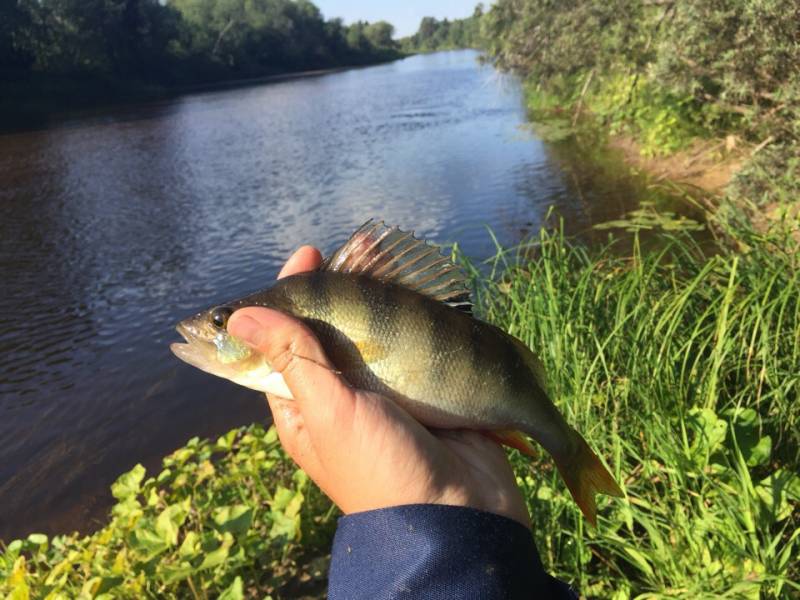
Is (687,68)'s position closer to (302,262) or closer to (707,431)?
(707,431)

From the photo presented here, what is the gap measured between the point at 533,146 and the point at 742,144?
383 inches

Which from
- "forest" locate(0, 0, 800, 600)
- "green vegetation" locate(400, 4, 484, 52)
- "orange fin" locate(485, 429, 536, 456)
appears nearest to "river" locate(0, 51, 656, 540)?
"forest" locate(0, 0, 800, 600)

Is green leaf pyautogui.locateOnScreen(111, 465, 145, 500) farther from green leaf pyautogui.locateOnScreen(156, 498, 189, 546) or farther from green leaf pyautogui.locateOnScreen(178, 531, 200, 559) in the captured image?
green leaf pyautogui.locateOnScreen(178, 531, 200, 559)

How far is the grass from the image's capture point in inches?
117

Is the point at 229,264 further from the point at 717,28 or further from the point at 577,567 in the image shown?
the point at 577,567

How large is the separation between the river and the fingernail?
3.67 meters

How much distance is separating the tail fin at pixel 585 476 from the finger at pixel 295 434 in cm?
96

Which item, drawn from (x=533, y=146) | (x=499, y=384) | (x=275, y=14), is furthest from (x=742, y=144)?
(x=275, y=14)

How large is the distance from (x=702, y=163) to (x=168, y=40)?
76002mm

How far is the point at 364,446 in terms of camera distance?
79.4 inches

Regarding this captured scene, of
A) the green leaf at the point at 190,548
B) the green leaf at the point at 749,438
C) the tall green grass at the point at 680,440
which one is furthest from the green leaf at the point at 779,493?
the green leaf at the point at 190,548

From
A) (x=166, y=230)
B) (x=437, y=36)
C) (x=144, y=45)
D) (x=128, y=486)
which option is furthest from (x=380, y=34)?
(x=128, y=486)

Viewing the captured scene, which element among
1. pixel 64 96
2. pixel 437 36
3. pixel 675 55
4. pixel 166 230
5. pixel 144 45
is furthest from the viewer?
pixel 437 36

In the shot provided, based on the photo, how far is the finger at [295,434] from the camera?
7.87 ft
